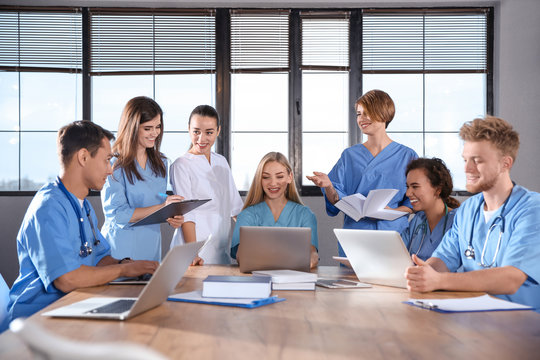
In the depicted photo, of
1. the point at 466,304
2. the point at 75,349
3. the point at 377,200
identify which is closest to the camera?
the point at 75,349

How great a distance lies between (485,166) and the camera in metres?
1.74

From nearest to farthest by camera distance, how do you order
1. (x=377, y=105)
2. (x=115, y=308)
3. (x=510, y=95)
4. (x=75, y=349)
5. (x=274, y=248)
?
(x=75, y=349), (x=115, y=308), (x=274, y=248), (x=377, y=105), (x=510, y=95)

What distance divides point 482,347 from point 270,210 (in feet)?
5.25

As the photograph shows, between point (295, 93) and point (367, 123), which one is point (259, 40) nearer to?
point (295, 93)

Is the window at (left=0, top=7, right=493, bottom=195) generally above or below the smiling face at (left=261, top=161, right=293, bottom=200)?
above

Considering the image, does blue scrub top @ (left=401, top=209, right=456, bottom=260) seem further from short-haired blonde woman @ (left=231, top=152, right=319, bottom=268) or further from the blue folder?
the blue folder

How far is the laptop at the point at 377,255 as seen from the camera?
1.59 metres

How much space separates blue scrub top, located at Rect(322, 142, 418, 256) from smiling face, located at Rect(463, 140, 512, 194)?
91cm

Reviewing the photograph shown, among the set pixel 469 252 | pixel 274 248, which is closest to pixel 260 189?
pixel 274 248

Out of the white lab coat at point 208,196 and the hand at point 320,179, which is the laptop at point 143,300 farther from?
the white lab coat at point 208,196

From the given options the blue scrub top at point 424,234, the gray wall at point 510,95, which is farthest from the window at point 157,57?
the blue scrub top at point 424,234

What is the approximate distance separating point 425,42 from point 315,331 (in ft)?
11.2

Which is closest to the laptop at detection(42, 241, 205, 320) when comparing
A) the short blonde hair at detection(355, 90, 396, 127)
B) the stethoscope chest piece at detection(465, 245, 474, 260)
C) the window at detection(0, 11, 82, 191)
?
the stethoscope chest piece at detection(465, 245, 474, 260)

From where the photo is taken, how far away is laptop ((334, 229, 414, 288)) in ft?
5.23
